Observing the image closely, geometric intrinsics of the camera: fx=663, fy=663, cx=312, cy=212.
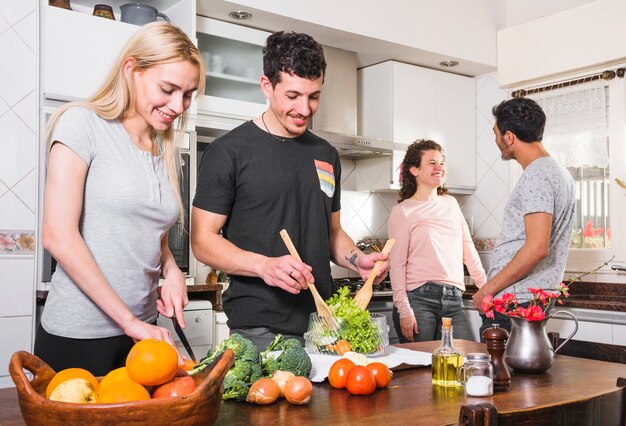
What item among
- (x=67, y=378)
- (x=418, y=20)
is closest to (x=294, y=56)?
(x=67, y=378)

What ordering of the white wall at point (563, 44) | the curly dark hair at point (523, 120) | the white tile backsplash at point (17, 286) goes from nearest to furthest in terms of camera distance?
the curly dark hair at point (523, 120) < the white tile backsplash at point (17, 286) < the white wall at point (563, 44)

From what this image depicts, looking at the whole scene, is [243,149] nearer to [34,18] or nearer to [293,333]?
[293,333]

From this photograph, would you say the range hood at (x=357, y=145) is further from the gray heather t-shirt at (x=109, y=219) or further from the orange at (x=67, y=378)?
the orange at (x=67, y=378)

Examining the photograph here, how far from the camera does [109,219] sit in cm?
140

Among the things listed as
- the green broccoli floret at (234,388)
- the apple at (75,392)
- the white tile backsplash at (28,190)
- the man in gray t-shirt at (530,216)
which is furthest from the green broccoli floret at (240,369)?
the white tile backsplash at (28,190)

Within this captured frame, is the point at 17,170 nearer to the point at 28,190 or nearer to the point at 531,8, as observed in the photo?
the point at 28,190

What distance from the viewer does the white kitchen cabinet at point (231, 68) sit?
3.28 metres

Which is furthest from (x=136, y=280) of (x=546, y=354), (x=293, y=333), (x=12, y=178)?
(x=12, y=178)

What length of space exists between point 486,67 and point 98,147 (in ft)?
11.2

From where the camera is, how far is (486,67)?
4.29 metres

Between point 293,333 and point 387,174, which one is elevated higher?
point 387,174

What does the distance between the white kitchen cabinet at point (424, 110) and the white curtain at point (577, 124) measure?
52 centimetres

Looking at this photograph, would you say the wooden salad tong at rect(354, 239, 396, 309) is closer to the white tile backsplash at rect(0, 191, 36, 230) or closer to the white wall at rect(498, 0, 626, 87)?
the white tile backsplash at rect(0, 191, 36, 230)

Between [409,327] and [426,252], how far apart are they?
1.22ft
